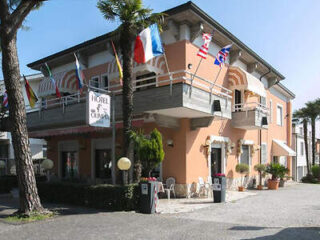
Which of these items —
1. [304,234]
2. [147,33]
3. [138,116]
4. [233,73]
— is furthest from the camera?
[233,73]

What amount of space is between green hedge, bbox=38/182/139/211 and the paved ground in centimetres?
59

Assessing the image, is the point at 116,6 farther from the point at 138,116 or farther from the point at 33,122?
the point at 33,122

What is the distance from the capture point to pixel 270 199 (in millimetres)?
14258

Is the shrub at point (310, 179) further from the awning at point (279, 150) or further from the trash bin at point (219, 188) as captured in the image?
the trash bin at point (219, 188)

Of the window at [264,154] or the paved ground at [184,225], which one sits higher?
the window at [264,154]

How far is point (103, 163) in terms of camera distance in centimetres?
1806

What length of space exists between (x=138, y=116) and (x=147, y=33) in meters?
4.05

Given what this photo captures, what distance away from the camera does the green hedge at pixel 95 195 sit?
11047 mm

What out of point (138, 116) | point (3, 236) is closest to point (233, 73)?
point (138, 116)

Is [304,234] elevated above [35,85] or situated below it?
below

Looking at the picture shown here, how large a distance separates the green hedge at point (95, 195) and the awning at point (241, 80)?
30.8 ft

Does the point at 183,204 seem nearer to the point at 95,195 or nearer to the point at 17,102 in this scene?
the point at 95,195

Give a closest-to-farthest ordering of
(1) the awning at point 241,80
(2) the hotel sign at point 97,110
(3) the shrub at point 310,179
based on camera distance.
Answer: (2) the hotel sign at point 97,110, (1) the awning at point 241,80, (3) the shrub at point 310,179

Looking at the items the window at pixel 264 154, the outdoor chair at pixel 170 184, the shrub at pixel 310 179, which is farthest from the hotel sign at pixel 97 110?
the shrub at pixel 310 179
